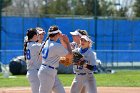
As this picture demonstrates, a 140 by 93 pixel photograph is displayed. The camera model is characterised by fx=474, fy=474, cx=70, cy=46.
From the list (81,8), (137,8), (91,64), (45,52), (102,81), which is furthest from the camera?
(137,8)

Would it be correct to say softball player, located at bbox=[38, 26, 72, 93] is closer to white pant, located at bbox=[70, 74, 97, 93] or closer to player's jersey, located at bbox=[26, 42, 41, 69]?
player's jersey, located at bbox=[26, 42, 41, 69]

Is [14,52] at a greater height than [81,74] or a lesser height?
lesser

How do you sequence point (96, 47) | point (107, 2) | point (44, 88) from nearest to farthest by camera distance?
point (44, 88)
point (96, 47)
point (107, 2)

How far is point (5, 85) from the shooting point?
1945 centimetres

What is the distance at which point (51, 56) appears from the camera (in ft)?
32.2

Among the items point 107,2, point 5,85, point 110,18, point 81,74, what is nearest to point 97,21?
point 110,18

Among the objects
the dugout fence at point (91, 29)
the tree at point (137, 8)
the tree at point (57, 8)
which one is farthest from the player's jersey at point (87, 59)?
the tree at point (137, 8)

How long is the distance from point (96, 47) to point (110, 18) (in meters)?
3.90

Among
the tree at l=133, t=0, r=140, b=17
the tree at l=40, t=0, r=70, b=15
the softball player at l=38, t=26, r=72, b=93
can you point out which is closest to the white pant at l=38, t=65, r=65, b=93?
the softball player at l=38, t=26, r=72, b=93

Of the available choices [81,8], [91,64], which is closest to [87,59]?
[91,64]

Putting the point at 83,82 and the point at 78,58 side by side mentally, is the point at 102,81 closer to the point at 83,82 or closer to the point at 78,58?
the point at 83,82

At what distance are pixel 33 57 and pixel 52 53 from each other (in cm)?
112

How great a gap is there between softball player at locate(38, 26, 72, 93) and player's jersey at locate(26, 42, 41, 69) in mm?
759

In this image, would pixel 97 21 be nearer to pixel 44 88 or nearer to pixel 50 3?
pixel 50 3
